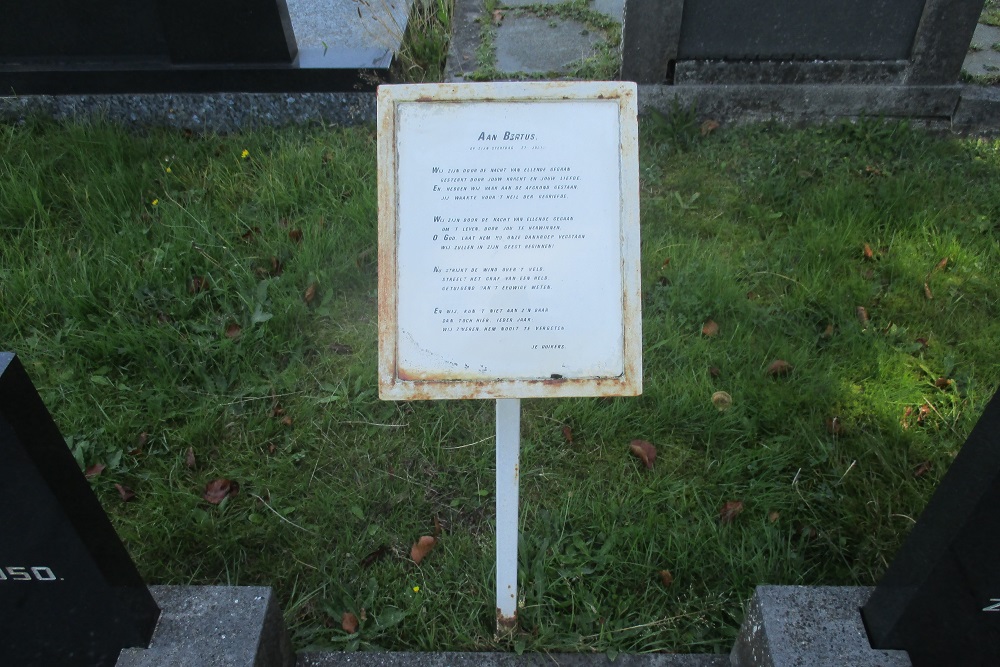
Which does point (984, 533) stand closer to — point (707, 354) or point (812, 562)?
point (812, 562)

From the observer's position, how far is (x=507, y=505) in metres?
1.82

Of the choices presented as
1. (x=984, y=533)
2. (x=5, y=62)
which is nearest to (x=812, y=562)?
(x=984, y=533)

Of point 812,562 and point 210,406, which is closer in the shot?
point 812,562

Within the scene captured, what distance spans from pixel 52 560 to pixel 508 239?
1.19 metres

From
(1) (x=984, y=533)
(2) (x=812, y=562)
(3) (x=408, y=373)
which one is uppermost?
(3) (x=408, y=373)

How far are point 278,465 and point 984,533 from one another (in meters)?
1.97

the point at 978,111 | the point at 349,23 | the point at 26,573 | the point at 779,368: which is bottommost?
the point at 779,368

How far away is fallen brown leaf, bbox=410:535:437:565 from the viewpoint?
2264 millimetres

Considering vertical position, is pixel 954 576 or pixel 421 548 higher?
pixel 954 576

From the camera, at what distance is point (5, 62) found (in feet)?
13.5

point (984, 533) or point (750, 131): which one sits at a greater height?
point (750, 131)

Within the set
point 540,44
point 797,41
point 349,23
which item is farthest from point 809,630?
point 349,23

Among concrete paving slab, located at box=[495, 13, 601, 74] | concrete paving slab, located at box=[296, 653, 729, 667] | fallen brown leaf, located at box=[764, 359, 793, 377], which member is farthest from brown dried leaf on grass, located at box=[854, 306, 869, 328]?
concrete paving slab, located at box=[495, 13, 601, 74]

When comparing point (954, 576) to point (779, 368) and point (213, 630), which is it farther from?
point (213, 630)
